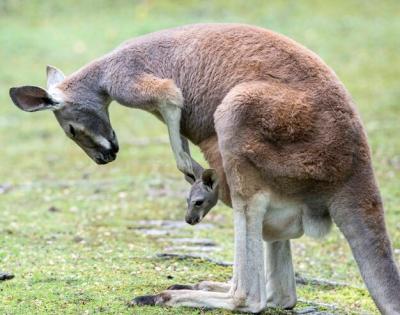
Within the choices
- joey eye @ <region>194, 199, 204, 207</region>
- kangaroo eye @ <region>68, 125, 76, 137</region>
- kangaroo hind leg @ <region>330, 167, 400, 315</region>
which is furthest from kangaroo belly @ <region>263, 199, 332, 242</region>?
A: kangaroo eye @ <region>68, 125, 76, 137</region>

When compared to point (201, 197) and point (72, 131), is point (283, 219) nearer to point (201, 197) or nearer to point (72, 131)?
point (201, 197)

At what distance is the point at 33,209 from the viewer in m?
9.72

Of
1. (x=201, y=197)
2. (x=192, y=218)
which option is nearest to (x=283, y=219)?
(x=201, y=197)

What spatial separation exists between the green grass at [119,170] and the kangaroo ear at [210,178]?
0.82m

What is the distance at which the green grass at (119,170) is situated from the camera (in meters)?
6.58

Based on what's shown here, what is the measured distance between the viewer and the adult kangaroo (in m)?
5.29

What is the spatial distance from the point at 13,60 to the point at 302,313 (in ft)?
44.5

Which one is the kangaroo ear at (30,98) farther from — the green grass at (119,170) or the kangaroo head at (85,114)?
the green grass at (119,170)

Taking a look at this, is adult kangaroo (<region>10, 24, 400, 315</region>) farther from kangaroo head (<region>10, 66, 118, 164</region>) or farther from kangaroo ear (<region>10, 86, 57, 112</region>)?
kangaroo head (<region>10, 66, 118, 164</region>)

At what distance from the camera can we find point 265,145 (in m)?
5.37

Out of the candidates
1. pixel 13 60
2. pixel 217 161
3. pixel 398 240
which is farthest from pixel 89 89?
pixel 13 60

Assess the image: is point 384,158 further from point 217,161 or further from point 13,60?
point 13,60

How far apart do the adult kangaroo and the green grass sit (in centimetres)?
61

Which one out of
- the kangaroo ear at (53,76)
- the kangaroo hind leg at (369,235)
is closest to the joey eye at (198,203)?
the kangaroo hind leg at (369,235)
